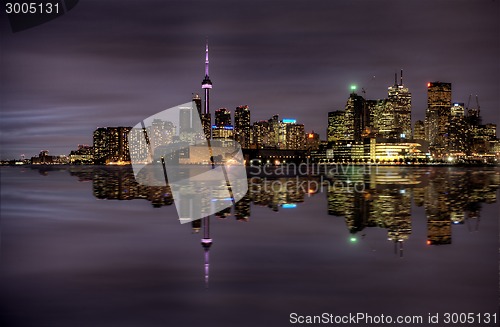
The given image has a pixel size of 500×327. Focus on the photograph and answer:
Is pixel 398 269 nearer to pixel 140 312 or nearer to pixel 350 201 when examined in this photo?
pixel 140 312

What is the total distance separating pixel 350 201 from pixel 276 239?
1723 centimetres

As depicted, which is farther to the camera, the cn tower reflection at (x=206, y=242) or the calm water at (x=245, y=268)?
the cn tower reflection at (x=206, y=242)

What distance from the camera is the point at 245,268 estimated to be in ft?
52.2

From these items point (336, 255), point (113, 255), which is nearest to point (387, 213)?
point (336, 255)

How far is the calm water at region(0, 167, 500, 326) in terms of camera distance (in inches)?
466

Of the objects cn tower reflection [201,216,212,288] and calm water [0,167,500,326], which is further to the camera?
cn tower reflection [201,216,212,288]

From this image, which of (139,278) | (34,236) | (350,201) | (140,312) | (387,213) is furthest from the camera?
(350,201)

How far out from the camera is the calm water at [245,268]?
466 inches

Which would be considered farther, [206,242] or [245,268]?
[206,242]

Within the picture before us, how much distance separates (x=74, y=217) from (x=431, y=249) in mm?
20767

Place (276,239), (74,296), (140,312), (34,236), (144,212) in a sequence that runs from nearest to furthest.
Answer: (140,312) → (74,296) → (276,239) → (34,236) → (144,212)

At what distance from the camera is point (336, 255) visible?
58.1 ft

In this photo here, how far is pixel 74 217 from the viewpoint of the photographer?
98.4ft

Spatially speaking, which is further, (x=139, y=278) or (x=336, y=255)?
(x=336, y=255)
